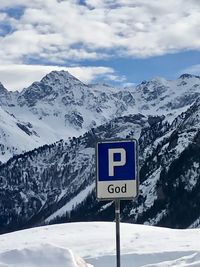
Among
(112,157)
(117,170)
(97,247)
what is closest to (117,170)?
(117,170)

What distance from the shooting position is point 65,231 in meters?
21.8

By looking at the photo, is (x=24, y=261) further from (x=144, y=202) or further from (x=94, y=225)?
(x=144, y=202)

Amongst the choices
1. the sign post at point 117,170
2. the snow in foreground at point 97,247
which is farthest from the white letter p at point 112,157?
the snow in foreground at point 97,247

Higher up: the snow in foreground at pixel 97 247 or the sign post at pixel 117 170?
the sign post at pixel 117 170

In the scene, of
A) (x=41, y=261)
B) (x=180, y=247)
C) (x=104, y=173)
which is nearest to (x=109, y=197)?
(x=104, y=173)

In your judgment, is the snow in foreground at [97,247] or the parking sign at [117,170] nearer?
the parking sign at [117,170]

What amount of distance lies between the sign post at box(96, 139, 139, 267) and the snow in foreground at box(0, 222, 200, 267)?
1980mm

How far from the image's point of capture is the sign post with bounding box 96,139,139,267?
30.7 ft

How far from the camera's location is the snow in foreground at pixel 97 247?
11.3 metres

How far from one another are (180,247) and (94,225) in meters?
5.90

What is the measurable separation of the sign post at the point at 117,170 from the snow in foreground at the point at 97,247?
1.98 meters

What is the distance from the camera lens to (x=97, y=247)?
17797 millimetres

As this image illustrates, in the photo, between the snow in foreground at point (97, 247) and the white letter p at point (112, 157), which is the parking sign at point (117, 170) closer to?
the white letter p at point (112, 157)

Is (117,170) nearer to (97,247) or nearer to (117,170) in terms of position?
(117,170)
